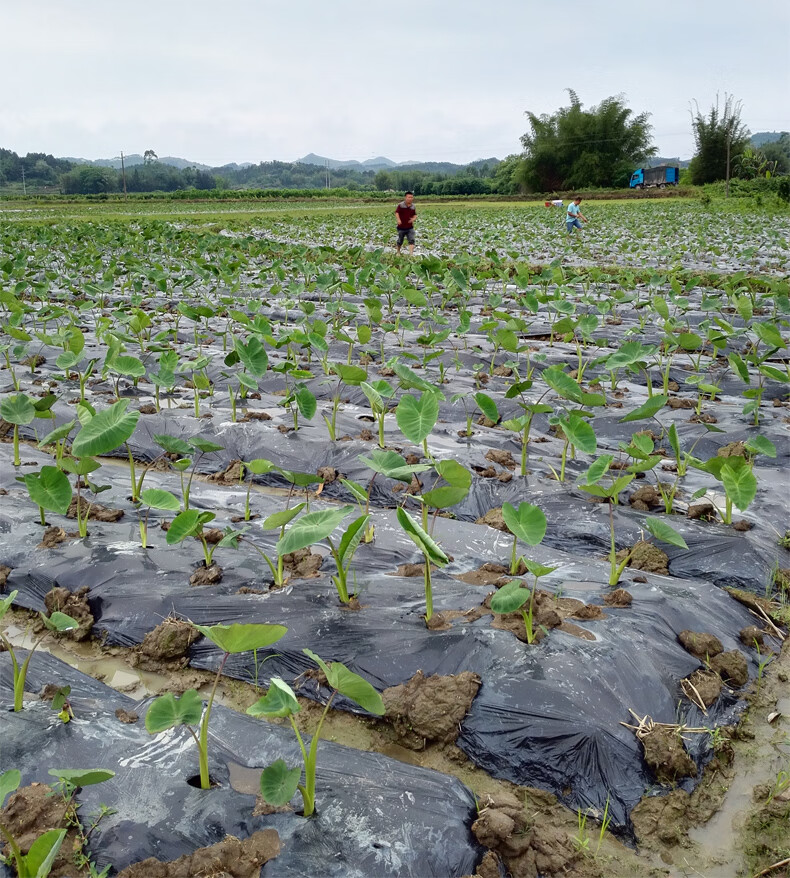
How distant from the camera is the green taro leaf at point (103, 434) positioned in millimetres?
2303

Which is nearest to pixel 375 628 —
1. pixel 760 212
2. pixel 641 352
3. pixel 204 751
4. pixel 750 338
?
pixel 204 751

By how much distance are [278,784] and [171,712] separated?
0.93ft

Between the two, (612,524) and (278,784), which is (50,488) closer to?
(278,784)

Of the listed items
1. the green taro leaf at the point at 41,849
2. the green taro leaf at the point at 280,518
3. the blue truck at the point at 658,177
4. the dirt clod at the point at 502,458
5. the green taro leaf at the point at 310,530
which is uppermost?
the blue truck at the point at 658,177

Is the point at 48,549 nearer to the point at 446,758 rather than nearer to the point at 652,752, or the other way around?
the point at 446,758

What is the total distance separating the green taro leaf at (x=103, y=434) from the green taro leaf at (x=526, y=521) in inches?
50.4

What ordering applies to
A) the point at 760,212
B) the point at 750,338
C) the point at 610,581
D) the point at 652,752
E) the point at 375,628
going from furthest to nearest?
the point at 760,212, the point at 750,338, the point at 610,581, the point at 375,628, the point at 652,752

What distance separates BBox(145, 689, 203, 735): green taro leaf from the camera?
1.45m

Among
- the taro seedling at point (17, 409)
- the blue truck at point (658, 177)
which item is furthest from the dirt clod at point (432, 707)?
the blue truck at point (658, 177)

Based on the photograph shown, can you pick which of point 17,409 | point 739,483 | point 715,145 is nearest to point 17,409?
point 17,409

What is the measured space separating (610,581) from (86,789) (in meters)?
1.71

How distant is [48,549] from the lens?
2578 mm

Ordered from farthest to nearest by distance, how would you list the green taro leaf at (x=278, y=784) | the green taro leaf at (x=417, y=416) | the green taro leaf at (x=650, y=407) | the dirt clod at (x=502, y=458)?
the dirt clod at (x=502, y=458), the green taro leaf at (x=650, y=407), the green taro leaf at (x=417, y=416), the green taro leaf at (x=278, y=784)

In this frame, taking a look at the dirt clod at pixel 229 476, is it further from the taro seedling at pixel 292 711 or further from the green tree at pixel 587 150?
the green tree at pixel 587 150
